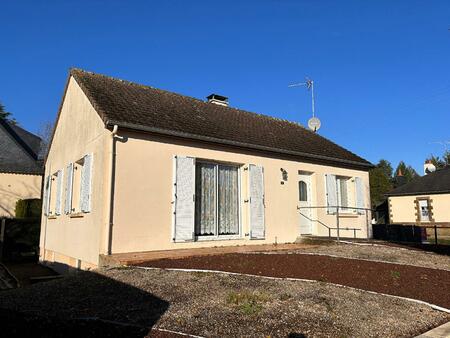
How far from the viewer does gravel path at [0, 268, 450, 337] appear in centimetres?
402

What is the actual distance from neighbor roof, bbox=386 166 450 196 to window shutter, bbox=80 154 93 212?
80.1 ft

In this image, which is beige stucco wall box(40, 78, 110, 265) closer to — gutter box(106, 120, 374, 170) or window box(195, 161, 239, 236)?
gutter box(106, 120, 374, 170)

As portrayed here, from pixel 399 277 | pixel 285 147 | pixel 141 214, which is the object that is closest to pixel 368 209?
pixel 285 147

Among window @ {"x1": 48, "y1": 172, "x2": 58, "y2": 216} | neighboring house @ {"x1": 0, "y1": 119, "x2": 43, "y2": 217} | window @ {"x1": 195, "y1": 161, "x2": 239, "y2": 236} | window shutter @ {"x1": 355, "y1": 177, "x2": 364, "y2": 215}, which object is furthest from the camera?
neighboring house @ {"x1": 0, "y1": 119, "x2": 43, "y2": 217}

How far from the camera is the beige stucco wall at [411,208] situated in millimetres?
25141

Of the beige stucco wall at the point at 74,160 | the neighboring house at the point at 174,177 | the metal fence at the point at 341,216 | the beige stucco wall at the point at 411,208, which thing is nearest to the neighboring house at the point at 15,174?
the beige stucco wall at the point at 74,160

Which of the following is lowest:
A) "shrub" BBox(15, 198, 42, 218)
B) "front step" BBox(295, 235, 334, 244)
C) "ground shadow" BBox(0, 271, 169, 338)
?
"ground shadow" BBox(0, 271, 169, 338)

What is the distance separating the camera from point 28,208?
62.5ft

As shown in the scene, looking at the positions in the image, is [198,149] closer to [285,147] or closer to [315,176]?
[285,147]

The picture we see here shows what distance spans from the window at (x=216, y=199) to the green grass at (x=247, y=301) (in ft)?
15.1

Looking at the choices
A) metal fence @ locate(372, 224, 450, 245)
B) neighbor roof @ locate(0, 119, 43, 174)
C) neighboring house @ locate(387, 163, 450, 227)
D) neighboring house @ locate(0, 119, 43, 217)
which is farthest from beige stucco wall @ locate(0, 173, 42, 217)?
neighboring house @ locate(387, 163, 450, 227)

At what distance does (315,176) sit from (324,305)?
26.7 ft

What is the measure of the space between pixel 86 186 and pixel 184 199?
8.12ft

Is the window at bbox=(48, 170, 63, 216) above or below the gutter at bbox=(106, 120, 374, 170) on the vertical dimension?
below
